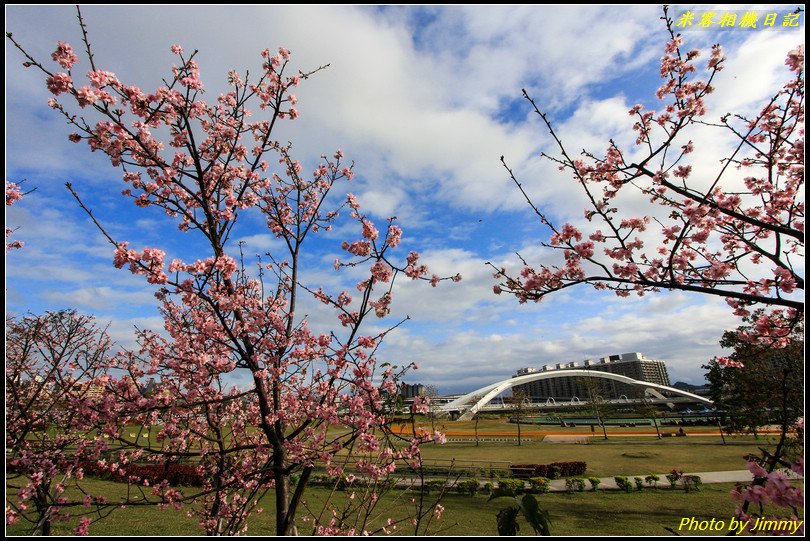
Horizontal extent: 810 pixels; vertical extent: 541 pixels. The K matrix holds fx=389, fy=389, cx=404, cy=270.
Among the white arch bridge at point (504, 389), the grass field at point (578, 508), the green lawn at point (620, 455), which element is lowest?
the green lawn at point (620, 455)

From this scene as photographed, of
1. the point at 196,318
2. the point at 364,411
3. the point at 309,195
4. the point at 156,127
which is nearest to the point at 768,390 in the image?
the point at 364,411

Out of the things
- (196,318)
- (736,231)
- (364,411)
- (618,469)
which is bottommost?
(618,469)

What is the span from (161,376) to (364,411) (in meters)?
3.58

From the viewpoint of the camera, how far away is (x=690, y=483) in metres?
15.4

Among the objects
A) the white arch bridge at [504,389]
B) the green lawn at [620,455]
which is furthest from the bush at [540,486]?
the white arch bridge at [504,389]

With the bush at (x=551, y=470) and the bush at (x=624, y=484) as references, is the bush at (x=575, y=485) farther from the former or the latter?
the bush at (x=551, y=470)

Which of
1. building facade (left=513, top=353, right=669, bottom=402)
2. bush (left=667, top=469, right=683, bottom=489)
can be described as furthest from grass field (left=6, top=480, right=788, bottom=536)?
building facade (left=513, top=353, right=669, bottom=402)

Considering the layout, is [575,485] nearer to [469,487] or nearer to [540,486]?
[540,486]

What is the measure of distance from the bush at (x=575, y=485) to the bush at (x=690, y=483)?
375 cm

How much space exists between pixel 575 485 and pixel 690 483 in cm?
435

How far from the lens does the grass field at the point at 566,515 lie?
36.2ft

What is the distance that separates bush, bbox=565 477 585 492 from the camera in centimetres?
1579

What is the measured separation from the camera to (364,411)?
15.4 feet

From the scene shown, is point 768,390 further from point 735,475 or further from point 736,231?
point 736,231
